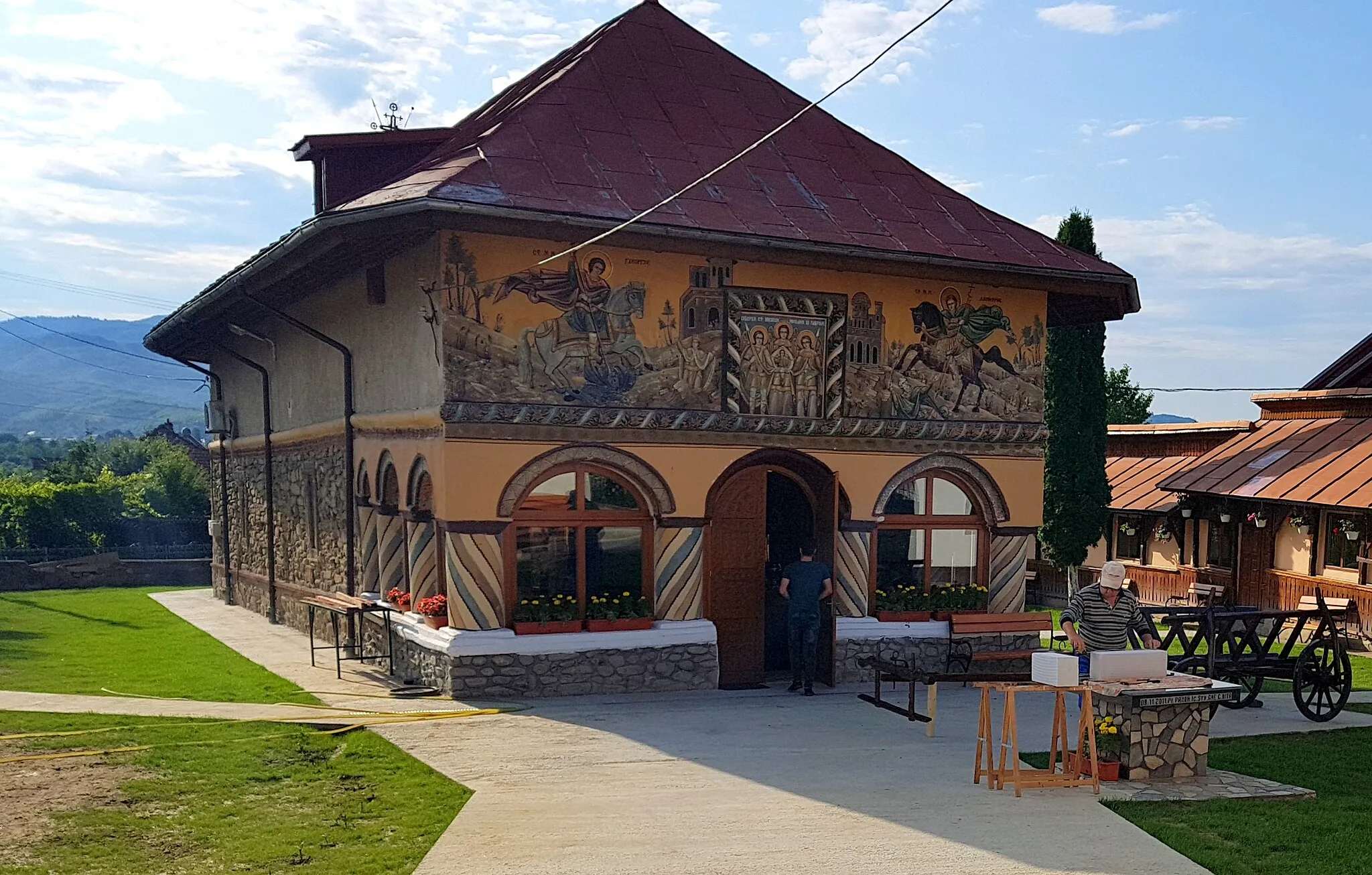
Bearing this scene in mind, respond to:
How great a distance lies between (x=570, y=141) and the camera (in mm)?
13766

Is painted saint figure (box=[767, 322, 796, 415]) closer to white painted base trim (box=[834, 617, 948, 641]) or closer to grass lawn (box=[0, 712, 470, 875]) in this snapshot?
white painted base trim (box=[834, 617, 948, 641])

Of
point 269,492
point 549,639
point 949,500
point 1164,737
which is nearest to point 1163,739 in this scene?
point 1164,737

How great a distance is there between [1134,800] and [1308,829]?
3.85ft

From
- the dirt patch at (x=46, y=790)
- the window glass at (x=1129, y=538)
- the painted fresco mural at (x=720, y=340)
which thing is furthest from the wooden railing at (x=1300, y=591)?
the dirt patch at (x=46, y=790)

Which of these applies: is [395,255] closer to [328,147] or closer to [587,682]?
[328,147]

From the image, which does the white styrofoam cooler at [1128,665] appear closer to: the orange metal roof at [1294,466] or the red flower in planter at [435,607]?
the red flower in planter at [435,607]

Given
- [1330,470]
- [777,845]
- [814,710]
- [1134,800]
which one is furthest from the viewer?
[1330,470]

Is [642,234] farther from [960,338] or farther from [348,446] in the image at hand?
[348,446]

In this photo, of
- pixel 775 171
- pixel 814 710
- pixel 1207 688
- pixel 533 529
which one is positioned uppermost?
pixel 775 171

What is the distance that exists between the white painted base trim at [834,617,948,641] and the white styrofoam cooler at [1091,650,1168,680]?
4.88 m

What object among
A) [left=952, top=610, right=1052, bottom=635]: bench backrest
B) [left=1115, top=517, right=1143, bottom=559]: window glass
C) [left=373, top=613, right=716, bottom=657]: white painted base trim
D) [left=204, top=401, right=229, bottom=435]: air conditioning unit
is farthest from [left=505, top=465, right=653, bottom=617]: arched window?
[left=1115, top=517, right=1143, bottom=559]: window glass

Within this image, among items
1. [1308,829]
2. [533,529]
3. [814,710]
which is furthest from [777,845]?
[533,529]

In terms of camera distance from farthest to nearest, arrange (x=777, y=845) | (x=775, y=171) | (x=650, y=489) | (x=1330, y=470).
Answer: (x=1330, y=470) < (x=775, y=171) < (x=650, y=489) < (x=777, y=845)

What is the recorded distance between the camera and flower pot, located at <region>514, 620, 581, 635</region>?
12.9 metres
